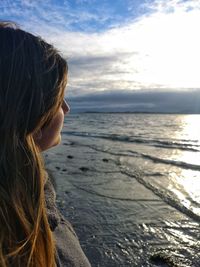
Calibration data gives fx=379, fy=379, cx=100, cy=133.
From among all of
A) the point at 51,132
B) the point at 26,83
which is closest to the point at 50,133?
the point at 51,132

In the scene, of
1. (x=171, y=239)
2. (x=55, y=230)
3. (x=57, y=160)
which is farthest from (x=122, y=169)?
(x=55, y=230)

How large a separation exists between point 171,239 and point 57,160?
40.2 feet

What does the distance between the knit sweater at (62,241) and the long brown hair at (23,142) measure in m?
0.30

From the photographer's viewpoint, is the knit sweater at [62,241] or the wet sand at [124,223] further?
the wet sand at [124,223]

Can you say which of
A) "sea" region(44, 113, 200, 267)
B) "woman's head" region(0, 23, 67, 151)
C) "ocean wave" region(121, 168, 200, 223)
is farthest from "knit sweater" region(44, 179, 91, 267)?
"ocean wave" region(121, 168, 200, 223)

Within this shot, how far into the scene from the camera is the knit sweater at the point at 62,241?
2.48 metres

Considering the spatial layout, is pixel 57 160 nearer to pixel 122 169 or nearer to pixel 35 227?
pixel 122 169

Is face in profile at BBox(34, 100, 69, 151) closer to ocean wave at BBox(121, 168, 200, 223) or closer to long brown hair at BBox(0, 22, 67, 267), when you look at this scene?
long brown hair at BBox(0, 22, 67, 267)

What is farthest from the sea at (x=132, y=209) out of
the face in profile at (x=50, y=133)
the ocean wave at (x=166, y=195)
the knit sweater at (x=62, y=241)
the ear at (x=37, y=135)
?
the ear at (x=37, y=135)

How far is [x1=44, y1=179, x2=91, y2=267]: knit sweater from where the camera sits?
2480 millimetres

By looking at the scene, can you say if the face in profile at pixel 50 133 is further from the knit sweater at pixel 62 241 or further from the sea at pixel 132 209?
the sea at pixel 132 209

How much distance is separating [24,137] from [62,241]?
3.01 feet

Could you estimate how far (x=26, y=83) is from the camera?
2.07 m

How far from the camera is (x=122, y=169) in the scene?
55.6ft
